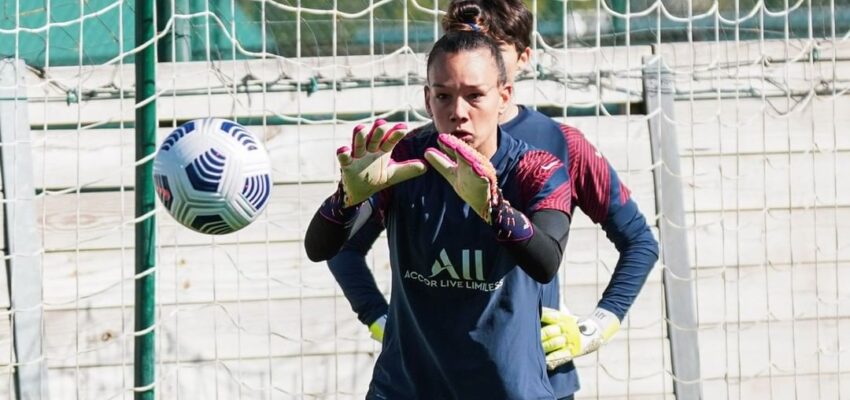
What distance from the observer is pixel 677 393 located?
4.99 metres

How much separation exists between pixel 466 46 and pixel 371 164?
17.9 inches

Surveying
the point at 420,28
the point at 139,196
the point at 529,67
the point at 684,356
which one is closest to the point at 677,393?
the point at 684,356

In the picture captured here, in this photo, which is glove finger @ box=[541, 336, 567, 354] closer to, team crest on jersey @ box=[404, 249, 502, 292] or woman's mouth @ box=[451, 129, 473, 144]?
team crest on jersey @ box=[404, 249, 502, 292]

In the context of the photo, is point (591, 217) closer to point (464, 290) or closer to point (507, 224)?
point (464, 290)

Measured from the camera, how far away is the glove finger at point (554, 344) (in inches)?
125

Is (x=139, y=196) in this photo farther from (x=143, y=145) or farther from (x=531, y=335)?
(x=531, y=335)

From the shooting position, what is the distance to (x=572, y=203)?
3.23 meters

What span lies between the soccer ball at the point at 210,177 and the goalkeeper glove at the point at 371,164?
581 millimetres

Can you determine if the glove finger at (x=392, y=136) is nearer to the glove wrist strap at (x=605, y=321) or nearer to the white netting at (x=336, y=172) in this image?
the glove wrist strap at (x=605, y=321)

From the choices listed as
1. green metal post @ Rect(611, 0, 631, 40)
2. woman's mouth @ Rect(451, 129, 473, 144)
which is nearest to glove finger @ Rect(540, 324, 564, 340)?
woman's mouth @ Rect(451, 129, 473, 144)

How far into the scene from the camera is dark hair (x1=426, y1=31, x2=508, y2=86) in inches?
112

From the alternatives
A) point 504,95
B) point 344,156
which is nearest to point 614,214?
point 504,95

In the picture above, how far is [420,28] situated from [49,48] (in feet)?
4.60

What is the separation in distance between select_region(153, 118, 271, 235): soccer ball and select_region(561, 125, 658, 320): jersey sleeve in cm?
83
